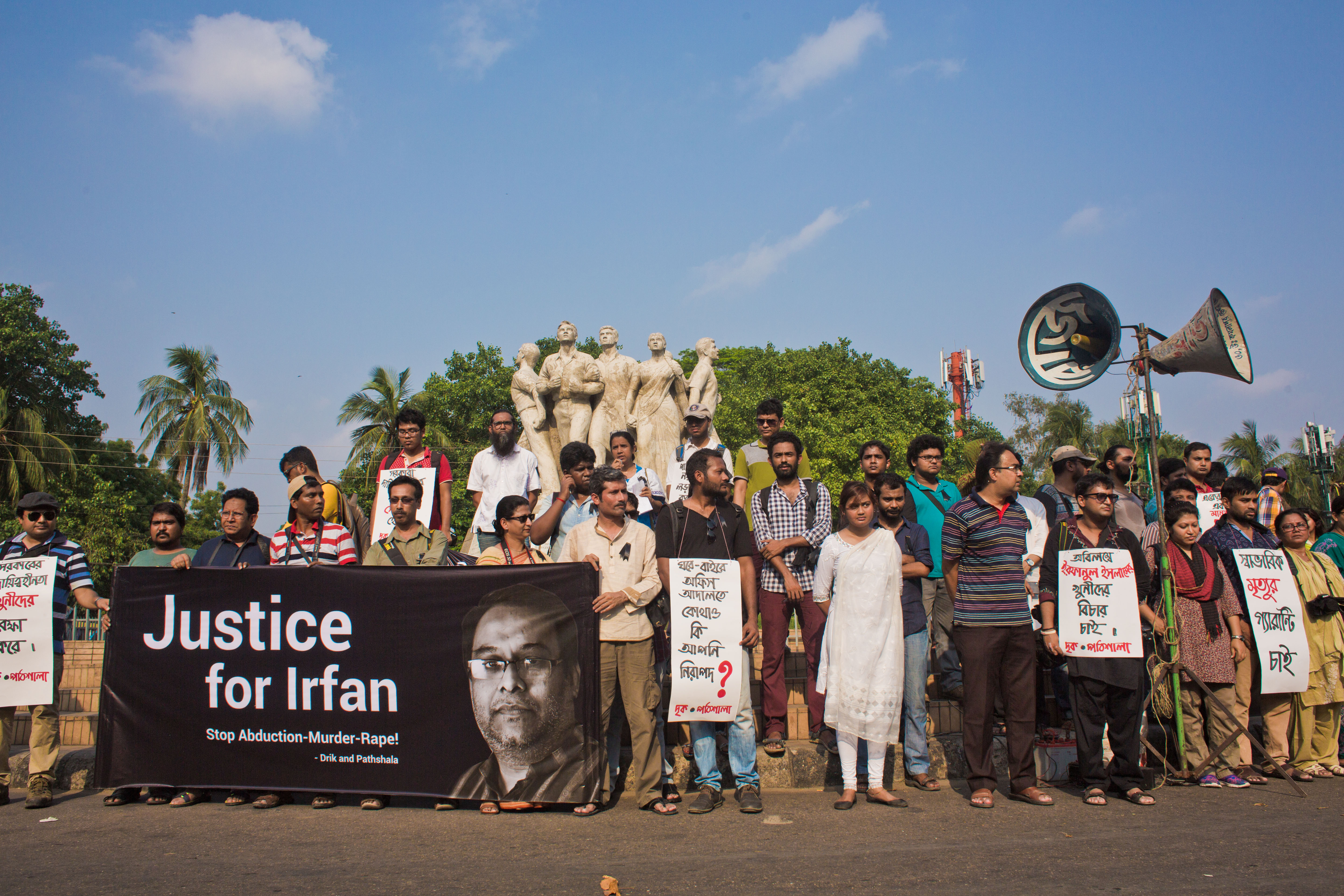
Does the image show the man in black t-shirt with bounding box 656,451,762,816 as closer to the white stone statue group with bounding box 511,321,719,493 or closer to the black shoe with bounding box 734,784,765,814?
the black shoe with bounding box 734,784,765,814

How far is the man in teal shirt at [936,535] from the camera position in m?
6.23

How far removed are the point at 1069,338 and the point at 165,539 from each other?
6.52 meters

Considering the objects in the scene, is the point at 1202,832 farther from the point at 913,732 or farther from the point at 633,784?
the point at 633,784

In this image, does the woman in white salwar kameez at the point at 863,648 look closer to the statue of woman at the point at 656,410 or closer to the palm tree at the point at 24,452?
the statue of woman at the point at 656,410

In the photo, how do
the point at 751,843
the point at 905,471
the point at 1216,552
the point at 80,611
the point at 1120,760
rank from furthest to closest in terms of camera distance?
1. the point at 905,471
2. the point at 80,611
3. the point at 1216,552
4. the point at 1120,760
5. the point at 751,843

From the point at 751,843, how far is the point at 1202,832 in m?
2.31

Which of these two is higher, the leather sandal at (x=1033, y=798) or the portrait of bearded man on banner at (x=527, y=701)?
the portrait of bearded man on banner at (x=527, y=701)

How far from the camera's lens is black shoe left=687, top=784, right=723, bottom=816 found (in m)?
4.89

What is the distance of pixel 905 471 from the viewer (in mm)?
32094

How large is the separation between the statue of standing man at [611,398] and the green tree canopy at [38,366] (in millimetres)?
27973

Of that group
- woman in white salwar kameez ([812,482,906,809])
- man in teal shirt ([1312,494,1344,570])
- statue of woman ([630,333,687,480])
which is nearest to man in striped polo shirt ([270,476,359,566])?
woman in white salwar kameez ([812,482,906,809])

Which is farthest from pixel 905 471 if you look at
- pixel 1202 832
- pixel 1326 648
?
pixel 1202 832

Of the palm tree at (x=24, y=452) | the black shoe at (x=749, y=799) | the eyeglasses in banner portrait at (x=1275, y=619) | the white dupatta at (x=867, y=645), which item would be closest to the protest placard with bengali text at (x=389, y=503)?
the black shoe at (x=749, y=799)

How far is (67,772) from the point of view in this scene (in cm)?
571
